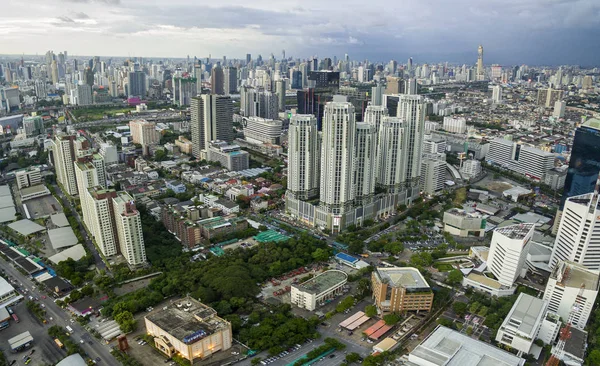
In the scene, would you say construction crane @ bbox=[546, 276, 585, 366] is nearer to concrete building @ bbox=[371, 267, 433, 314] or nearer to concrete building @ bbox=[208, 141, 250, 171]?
concrete building @ bbox=[371, 267, 433, 314]

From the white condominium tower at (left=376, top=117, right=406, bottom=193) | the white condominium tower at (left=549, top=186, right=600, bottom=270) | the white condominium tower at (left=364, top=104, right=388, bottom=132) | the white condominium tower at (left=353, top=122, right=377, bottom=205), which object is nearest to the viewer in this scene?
the white condominium tower at (left=549, top=186, right=600, bottom=270)

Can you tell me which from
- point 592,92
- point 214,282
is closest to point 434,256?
point 214,282

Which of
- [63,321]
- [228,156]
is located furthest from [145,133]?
[63,321]

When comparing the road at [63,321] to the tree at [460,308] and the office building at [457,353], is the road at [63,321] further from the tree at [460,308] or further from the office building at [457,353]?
the tree at [460,308]

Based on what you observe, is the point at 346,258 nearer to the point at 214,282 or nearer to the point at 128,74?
the point at 214,282

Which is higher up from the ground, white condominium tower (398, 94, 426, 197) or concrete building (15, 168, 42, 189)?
white condominium tower (398, 94, 426, 197)

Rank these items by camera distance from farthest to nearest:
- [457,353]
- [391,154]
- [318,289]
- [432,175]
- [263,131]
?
[263,131] → [432,175] → [391,154] → [318,289] → [457,353]

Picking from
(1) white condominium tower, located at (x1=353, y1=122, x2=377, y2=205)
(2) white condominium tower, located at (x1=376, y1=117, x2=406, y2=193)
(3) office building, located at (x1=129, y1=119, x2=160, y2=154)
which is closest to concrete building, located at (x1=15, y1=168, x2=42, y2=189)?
(3) office building, located at (x1=129, y1=119, x2=160, y2=154)

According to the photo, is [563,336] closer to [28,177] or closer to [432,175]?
[432,175]
